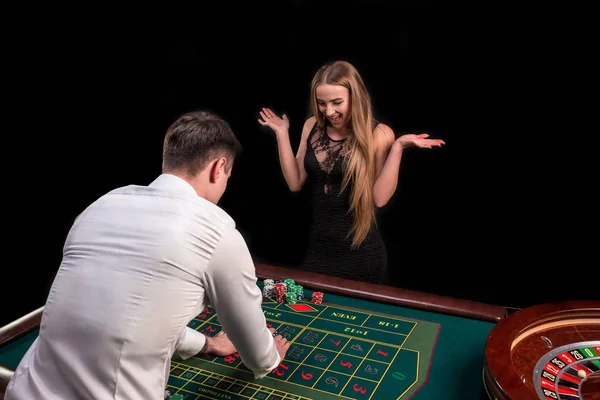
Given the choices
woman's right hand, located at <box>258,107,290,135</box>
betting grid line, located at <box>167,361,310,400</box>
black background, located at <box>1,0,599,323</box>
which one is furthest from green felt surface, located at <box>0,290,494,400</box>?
black background, located at <box>1,0,599,323</box>

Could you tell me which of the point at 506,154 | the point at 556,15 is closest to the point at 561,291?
the point at 506,154

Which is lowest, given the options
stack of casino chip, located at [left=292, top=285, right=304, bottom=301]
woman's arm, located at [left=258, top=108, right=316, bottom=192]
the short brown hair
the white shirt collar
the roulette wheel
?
stack of casino chip, located at [left=292, top=285, right=304, bottom=301]

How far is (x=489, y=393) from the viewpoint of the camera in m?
1.53

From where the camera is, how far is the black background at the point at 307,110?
10.5 ft

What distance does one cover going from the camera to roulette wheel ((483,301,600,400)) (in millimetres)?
1507

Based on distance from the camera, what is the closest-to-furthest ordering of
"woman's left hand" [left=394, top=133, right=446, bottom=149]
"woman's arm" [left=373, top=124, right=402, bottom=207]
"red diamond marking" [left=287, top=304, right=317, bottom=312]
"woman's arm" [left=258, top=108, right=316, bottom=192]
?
"red diamond marking" [left=287, top=304, right=317, bottom=312] → "woman's left hand" [left=394, top=133, right=446, bottom=149] → "woman's arm" [left=373, top=124, right=402, bottom=207] → "woman's arm" [left=258, top=108, right=316, bottom=192]

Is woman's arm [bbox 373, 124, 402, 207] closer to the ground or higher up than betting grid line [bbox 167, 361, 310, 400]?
higher up

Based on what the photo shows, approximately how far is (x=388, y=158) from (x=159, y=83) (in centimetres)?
194

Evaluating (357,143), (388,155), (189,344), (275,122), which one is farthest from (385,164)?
(189,344)

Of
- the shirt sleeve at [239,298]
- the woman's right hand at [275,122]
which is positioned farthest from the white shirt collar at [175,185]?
the woman's right hand at [275,122]

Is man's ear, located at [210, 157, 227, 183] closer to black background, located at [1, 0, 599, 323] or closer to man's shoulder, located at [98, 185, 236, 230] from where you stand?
man's shoulder, located at [98, 185, 236, 230]

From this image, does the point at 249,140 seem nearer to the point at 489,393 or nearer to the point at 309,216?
the point at 309,216

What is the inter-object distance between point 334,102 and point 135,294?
5.72 ft

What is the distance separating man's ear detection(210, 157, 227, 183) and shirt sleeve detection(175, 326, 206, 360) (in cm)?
50
